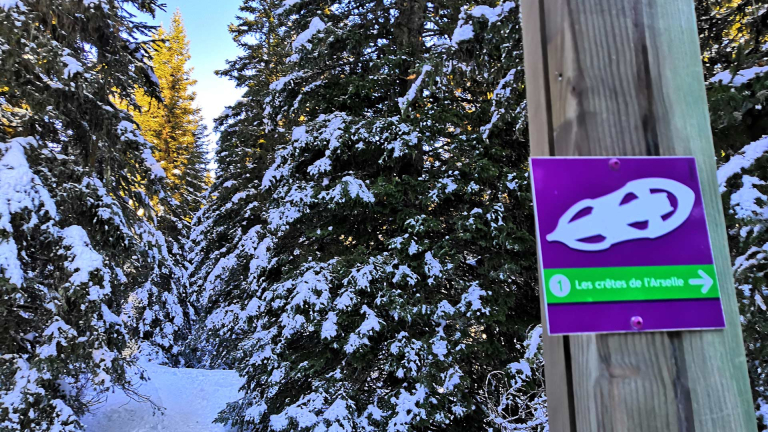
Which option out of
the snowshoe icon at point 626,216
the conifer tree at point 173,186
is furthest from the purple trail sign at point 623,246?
the conifer tree at point 173,186

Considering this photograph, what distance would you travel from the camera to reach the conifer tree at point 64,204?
20.6 ft

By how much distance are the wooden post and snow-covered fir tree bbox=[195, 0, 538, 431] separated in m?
4.80

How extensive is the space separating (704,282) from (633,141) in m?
0.29

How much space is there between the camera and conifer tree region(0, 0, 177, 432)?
6.28 metres

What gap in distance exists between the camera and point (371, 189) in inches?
291

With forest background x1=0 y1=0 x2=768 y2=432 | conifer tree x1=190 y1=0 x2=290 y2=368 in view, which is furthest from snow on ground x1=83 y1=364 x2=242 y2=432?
forest background x1=0 y1=0 x2=768 y2=432

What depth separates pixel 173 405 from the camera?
13.6 metres

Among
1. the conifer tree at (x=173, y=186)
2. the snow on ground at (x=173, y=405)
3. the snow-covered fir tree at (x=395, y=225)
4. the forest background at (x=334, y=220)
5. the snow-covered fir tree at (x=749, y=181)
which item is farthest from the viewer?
the conifer tree at (x=173, y=186)

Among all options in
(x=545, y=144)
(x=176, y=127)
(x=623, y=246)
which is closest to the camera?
(x=623, y=246)

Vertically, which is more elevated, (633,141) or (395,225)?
(395,225)

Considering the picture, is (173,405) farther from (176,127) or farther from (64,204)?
(176,127)

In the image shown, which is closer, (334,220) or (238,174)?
(334,220)

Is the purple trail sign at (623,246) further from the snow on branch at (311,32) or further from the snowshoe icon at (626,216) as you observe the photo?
the snow on branch at (311,32)

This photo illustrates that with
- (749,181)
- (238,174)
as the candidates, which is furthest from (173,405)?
(749,181)
